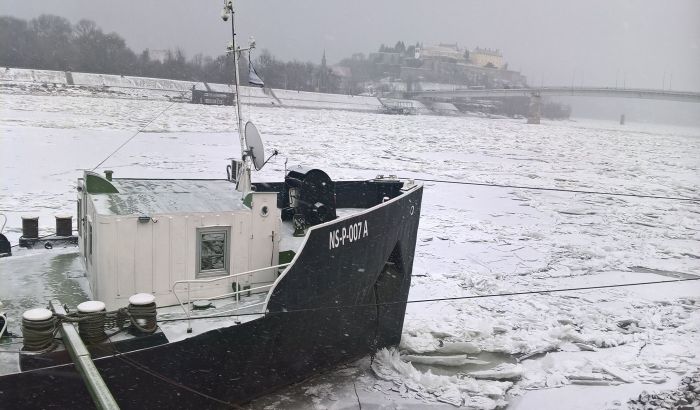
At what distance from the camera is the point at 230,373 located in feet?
16.1

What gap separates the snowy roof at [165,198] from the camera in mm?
4867

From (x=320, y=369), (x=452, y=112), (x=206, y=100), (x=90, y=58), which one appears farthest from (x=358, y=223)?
(x=452, y=112)

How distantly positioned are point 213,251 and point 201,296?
0.40 meters

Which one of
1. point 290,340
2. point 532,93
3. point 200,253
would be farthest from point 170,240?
point 532,93

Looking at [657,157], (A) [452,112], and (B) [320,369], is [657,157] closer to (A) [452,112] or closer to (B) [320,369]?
(B) [320,369]

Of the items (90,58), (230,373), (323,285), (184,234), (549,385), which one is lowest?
(549,385)

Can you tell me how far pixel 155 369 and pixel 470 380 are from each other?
11.0ft

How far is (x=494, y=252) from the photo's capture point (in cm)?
1150

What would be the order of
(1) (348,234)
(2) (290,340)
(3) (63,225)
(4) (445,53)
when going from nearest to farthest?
(2) (290,340)
(1) (348,234)
(3) (63,225)
(4) (445,53)

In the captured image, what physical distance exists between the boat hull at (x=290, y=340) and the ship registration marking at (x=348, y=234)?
11mm

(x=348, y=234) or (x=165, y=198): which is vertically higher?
(x=165, y=198)

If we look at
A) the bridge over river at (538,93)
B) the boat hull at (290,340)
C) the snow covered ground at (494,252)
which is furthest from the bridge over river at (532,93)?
the boat hull at (290,340)

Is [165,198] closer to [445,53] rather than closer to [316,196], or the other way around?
[316,196]

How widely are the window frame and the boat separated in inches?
0.4
